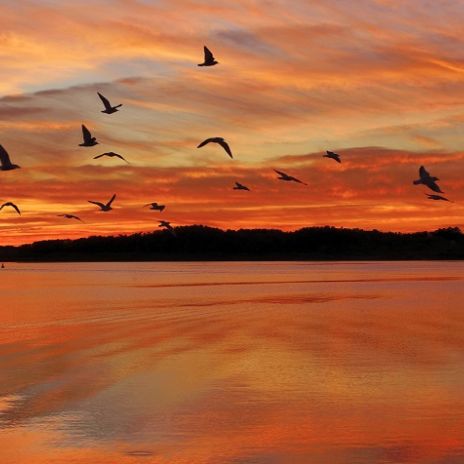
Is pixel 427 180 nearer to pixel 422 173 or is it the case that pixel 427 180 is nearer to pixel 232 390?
pixel 422 173

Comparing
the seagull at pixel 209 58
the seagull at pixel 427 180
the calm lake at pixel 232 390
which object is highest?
the seagull at pixel 209 58

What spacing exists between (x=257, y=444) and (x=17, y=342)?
2162 centimetres

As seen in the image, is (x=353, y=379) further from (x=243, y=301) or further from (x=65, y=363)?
(x=243, y=301)

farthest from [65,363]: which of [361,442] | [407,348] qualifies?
[361,442]

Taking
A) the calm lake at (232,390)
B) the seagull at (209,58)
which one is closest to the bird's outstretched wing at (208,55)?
the seagull at (209,58)

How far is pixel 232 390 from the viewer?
1035 inches

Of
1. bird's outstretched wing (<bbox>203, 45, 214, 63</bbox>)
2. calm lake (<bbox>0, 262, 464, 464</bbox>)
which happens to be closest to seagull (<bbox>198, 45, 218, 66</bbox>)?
bird's outstretched wing (<bbox>203, 45, 214, 63</bbox>)

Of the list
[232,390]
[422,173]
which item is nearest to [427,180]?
[422,173]

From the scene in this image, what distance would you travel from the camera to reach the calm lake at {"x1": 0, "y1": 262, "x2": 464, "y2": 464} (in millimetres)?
19469

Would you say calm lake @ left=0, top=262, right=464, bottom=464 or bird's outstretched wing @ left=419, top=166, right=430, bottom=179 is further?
bird's outstretched wing @ left=419, top=166, right=430, bottom=179

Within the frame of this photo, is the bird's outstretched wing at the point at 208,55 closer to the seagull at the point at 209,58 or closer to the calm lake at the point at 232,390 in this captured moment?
the seagull at the point at 209,58

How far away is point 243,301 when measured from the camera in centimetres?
6788

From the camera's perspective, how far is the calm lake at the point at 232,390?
19469 millimetres

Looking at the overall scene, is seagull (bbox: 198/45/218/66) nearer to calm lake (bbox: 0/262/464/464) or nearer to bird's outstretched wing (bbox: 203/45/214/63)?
bird's outstretched wing (bbox: 203/45/214/63)
